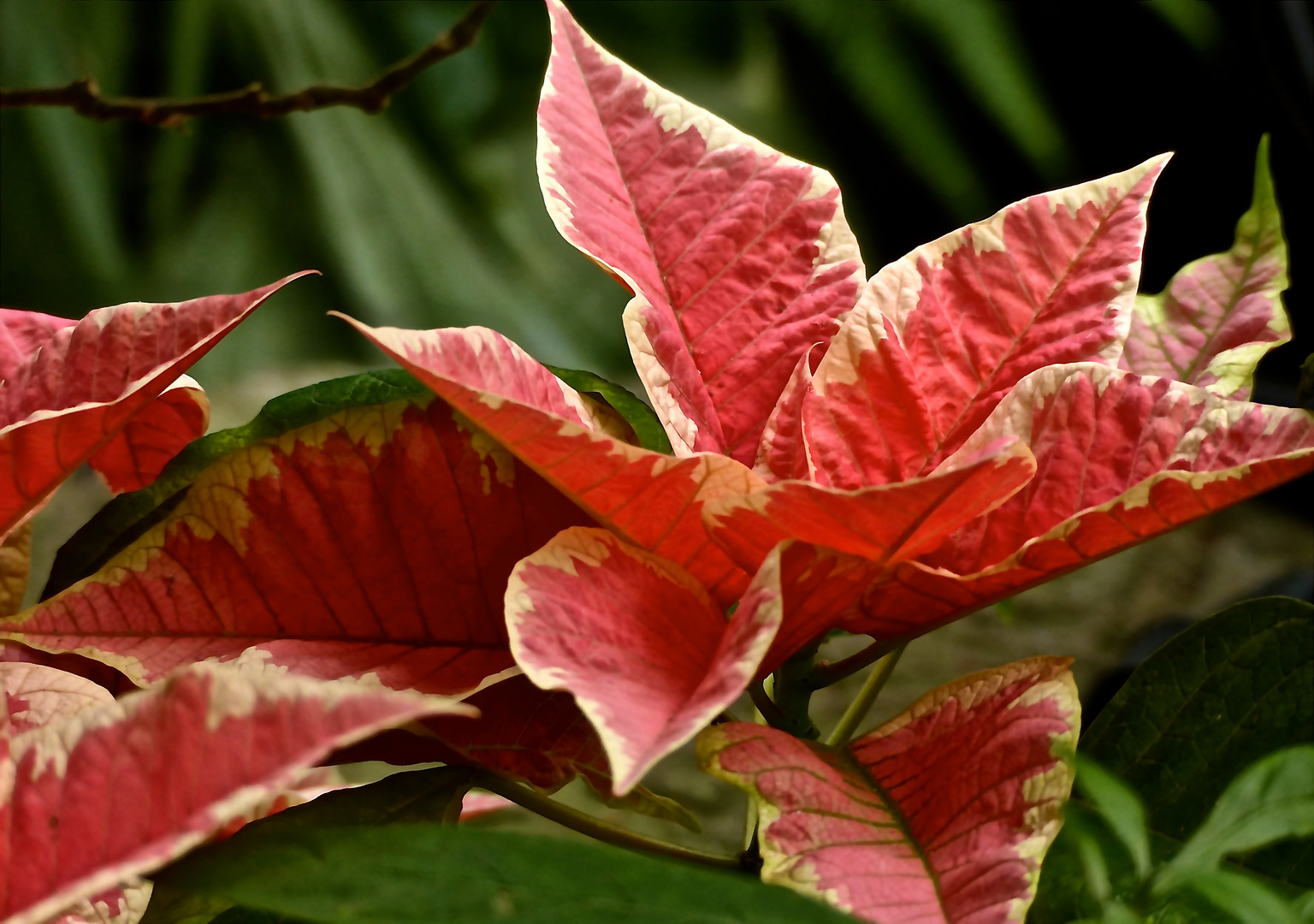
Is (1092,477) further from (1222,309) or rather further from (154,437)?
(154,437)

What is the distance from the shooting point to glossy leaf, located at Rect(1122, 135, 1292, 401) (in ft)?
1.03

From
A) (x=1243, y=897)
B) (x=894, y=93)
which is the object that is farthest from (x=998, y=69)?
(x=1243, y=897)

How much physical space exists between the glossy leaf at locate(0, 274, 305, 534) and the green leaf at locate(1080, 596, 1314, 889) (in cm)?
23

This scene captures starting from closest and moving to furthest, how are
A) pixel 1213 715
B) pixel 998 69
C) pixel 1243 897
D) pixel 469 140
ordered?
1. pixel 1243 897
2. pixel 1213 715
3. pixel 998 69
4. pixel 469 140

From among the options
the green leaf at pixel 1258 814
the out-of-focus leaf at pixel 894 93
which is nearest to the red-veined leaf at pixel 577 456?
the green leaf at pixel 1258 814

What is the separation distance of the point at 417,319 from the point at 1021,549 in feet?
2.02

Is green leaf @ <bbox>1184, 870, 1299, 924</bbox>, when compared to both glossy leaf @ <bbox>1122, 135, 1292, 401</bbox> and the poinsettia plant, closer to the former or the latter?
the poinsettia plant

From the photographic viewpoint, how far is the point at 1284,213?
0.61 meters

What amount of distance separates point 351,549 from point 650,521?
7 cm

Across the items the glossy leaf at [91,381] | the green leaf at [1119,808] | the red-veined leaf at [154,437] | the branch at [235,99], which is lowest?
the green leaf at [1119,808]

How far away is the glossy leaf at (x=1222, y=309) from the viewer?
31 centimetres

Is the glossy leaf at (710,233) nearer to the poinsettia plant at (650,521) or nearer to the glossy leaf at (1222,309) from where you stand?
the poinsettia plant at (650,521)

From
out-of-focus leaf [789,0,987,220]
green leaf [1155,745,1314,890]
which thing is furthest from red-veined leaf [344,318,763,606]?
out-of-focus leaf [789,0,987,220]

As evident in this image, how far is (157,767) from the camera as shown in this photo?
7.1 inches
